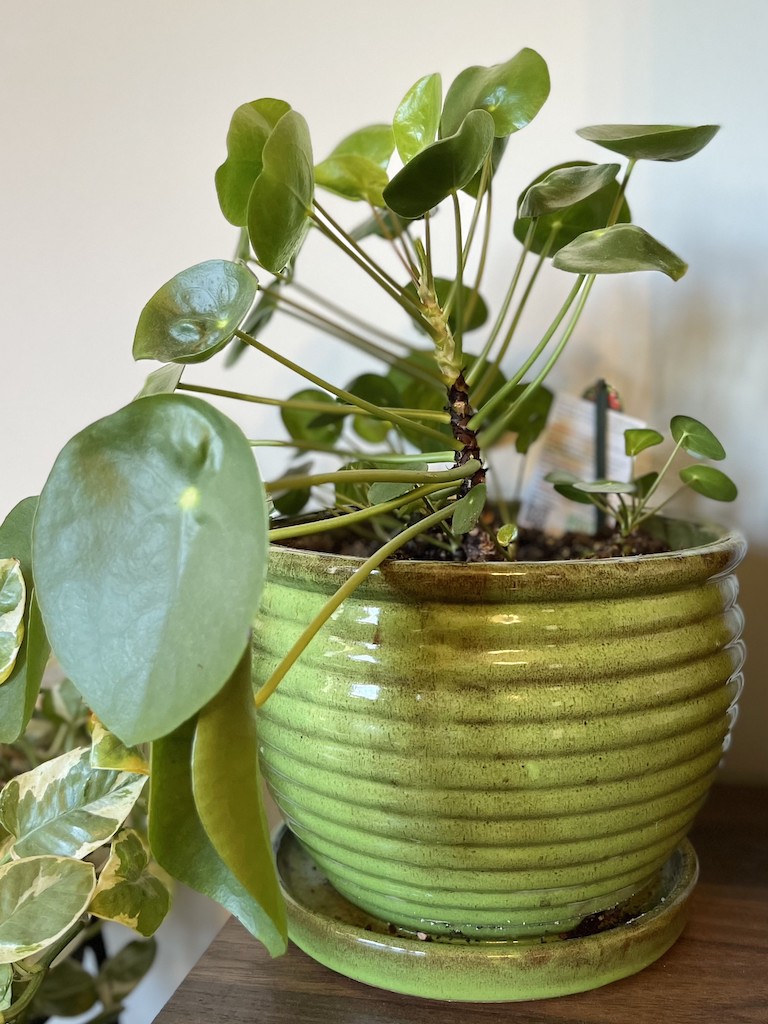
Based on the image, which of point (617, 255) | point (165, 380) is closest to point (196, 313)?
point (165, 380)

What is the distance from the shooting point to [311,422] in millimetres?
819

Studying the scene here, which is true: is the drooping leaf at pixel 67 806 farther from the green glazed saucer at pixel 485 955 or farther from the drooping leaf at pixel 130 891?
→ the green glazed saucer at pixel 485 955

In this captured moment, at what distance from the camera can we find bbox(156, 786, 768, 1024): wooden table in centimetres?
52

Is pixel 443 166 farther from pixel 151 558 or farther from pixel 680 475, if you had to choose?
pixel 680 475

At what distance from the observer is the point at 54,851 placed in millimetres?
561

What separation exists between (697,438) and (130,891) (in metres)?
0.55

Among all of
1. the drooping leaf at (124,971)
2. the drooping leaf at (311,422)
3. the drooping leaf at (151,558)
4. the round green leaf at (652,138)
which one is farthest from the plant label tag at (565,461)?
the drooping leaf at (124,971)

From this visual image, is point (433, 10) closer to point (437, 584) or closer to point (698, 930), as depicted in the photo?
point (437, 584)

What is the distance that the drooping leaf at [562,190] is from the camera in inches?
21.2

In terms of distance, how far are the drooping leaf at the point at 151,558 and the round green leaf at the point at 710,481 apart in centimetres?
49

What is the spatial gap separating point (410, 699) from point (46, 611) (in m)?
0.22

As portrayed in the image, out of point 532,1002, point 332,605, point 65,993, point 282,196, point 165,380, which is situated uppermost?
point 282,196

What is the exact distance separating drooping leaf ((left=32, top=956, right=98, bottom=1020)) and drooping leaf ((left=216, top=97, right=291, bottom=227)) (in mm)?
901

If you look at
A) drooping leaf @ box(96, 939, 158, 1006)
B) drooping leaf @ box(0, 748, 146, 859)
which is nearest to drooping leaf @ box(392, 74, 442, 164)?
drooping leaf @ box(0, 748, 146, 859)
